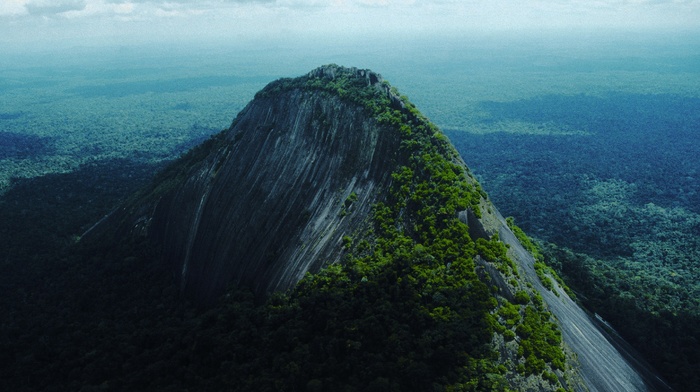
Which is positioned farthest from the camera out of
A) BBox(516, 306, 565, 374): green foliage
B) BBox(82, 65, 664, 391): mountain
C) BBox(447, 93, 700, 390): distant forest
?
BBox(447, 93, 700, 390): distant forest

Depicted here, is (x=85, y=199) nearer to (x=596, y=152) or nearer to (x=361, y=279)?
(x=361, y=279)

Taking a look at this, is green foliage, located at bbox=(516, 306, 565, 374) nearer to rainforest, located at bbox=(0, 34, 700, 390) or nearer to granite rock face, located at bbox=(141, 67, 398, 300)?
rainforest, located at bbox=(0, 34, 700, 390)

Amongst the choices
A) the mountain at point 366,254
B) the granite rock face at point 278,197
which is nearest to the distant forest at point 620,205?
the mountain at point 366,254

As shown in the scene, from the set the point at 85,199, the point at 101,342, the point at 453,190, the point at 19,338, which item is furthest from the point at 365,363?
the point at 85,199

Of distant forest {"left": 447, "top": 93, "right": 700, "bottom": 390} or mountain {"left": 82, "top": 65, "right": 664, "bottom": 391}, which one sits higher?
mountain {"left": 82, "top": 65, "right": 664, "bottom": 391}

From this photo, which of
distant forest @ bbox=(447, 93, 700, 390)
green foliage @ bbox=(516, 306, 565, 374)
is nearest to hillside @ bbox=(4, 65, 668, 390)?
green foliage @ bbox=(516, 306, 565, 374)

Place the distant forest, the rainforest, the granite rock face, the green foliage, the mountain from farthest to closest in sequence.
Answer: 1. the distant forest
2. the granite rock face
3. the rainforest
4. the mountain
5. the green foliage

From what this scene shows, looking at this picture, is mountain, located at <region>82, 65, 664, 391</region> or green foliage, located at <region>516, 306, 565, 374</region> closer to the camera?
green foliage, located at <region>516, 306, 565, 374</region>
